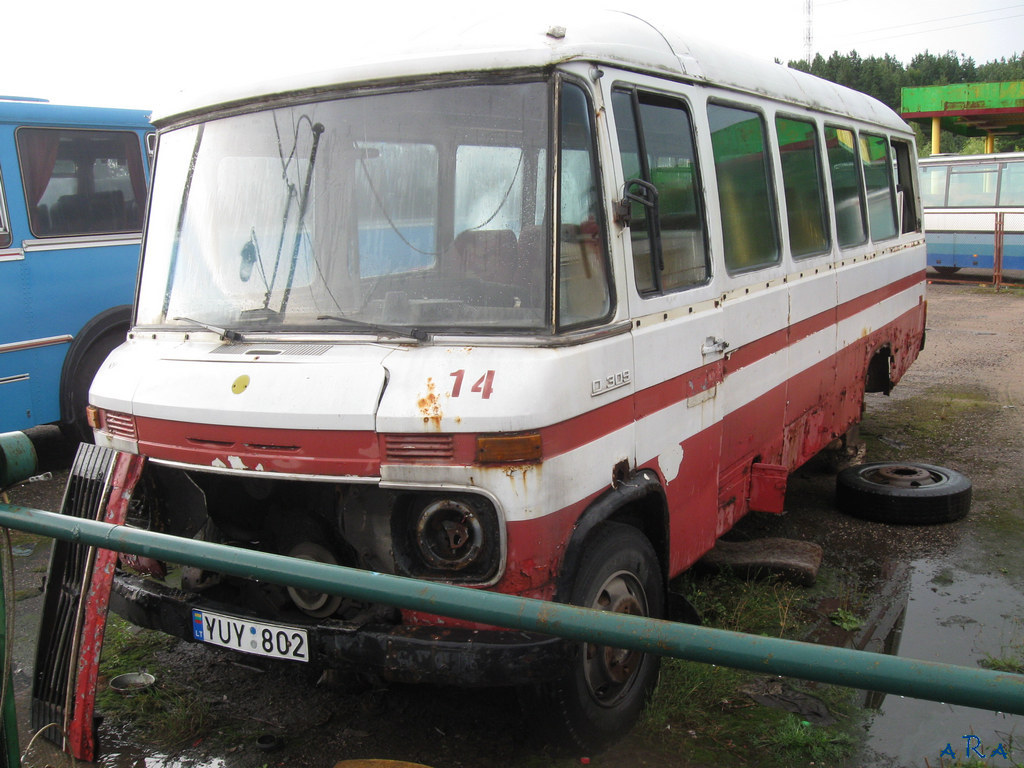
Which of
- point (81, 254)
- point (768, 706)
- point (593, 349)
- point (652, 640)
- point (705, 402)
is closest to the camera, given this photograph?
point (652, 640)

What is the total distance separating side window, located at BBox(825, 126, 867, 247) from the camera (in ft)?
19.1

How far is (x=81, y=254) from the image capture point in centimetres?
754

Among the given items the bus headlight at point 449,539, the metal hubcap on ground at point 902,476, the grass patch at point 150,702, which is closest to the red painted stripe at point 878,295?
the metal hubcap on ground at point 902,476

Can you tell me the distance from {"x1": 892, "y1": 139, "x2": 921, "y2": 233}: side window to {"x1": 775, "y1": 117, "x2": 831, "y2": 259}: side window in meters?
2.21

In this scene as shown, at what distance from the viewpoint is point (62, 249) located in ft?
24.3

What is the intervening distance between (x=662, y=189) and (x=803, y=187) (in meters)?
1.91

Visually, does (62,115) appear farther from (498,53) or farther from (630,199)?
(630,199)

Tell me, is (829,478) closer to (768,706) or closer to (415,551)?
(768,706)

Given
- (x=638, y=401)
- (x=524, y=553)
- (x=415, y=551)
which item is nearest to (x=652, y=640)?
(x=524, y=553)

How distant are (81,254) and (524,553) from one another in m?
6.12

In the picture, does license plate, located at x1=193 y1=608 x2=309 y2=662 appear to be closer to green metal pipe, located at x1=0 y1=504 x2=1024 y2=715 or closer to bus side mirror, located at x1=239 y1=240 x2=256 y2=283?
green metal pipe, located at x1=0 y1=504 x2=1024 y2=715

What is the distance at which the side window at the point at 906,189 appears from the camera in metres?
7.47

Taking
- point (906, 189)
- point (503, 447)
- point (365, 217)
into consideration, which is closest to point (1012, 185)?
point (906, 189)

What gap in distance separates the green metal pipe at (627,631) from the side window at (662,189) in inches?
74.9
